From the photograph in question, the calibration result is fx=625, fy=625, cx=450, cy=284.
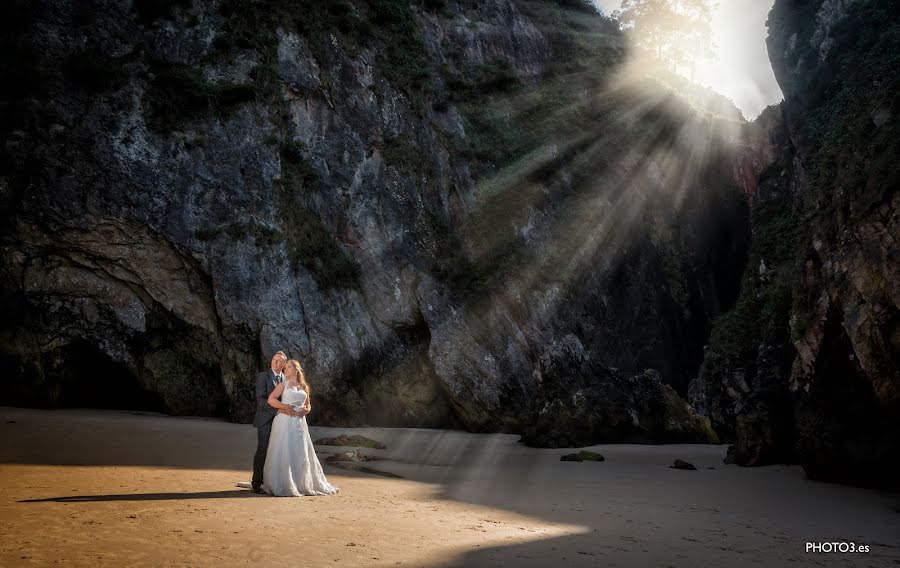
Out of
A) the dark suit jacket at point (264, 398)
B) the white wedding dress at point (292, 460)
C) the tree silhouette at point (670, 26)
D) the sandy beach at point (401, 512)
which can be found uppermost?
the tree silhouette at point (670, 26)

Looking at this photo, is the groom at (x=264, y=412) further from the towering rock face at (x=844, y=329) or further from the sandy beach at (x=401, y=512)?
the towering rock face at (x=844, y=329)

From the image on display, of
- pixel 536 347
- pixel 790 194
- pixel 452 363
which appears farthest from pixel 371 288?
pixel 790 194

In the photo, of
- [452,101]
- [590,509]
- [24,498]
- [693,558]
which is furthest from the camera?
[452,101]

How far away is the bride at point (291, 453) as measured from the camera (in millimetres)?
7949

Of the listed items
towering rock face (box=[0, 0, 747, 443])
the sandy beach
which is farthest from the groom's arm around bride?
towering rock face (box=[0, 0, 747, 443])

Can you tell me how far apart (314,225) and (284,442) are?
12.9 meters

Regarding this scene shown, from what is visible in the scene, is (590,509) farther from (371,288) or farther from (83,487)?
(371,288)

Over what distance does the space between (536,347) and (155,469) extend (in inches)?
608

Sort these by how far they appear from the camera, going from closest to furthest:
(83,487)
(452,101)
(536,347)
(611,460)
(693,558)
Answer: (693,558)
(83,487)
(611,460)
(536,347)
(452,101)

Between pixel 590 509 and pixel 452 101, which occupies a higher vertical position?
pixel 452 101

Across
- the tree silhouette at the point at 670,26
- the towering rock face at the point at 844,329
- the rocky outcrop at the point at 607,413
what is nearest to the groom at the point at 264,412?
the towering rock face at the point at 844,329

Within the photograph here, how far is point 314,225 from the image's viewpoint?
2031cm

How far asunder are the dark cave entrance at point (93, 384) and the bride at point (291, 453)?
1065cm

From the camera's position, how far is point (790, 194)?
26.6m
